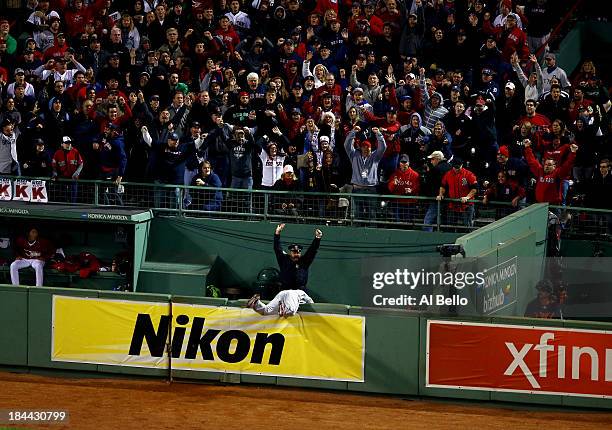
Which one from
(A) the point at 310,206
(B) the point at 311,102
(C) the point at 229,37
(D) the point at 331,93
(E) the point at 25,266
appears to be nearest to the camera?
(A) the point at 310,206

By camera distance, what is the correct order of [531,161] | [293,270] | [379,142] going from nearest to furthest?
1. [293,270]
2. [531,161]
3. [379,142]

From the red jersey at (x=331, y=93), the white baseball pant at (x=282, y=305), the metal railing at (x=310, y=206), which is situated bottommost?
the white baseball pant at (x=282, y=305)

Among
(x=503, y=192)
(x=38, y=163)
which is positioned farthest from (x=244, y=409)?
(x=38, y=163)

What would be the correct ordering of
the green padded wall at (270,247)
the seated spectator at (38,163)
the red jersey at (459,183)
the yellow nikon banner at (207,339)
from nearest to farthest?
the yellow nikon banner at (207,339) < the red jersey at (459,183) < the green padded wall at (270,247) < the seated spectator at (38,163)

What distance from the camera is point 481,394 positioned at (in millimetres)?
18016

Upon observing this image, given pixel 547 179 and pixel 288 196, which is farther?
pixel 288 196

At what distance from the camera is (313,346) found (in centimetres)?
1842

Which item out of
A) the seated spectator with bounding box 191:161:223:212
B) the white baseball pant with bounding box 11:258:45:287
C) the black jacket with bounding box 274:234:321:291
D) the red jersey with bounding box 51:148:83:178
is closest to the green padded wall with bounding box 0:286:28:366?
the white baseball pant with bounding box 11:258:45:287

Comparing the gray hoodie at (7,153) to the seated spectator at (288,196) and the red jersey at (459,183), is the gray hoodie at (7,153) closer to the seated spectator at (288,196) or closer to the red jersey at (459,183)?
the seated spectator at (288,196)

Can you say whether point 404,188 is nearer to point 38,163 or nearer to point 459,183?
point 459,183

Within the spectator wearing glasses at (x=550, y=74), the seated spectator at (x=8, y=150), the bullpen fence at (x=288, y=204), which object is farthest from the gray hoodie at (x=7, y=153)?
the spectator wearing glasses at (x=550, y=74)

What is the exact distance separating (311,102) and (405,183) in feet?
8.83

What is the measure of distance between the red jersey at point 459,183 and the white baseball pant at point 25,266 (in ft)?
24.5

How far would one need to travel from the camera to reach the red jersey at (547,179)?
2108 cm
